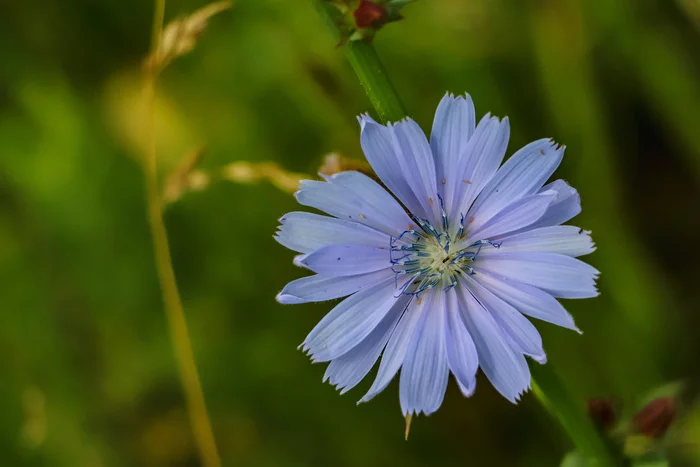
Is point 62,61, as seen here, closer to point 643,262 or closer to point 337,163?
point 337,163

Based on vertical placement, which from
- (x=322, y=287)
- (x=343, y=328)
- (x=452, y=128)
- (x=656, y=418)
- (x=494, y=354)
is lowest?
(x=656, y=418)

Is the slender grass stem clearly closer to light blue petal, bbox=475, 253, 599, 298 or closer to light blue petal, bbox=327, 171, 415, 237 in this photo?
light blue petal, bbox=327, 171, 415, 237

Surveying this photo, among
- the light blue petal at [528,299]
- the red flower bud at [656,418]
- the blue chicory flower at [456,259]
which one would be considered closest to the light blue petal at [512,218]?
the blue chicory flower at [456,259]

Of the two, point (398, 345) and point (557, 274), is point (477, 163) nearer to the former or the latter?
point (557, 274)

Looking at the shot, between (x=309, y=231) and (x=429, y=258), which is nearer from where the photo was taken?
(x=309, y=231)

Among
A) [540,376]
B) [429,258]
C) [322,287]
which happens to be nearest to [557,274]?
[540,376]

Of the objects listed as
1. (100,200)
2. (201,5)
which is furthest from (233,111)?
(100,200)
